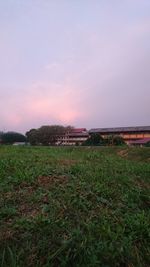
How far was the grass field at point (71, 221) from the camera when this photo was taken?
314cm

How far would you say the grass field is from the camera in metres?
3.14

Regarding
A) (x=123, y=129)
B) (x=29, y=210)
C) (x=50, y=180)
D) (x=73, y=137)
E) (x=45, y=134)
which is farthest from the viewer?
(x=123, y=129)

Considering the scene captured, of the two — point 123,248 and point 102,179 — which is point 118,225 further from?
point 102,179

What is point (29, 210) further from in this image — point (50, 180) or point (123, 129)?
point (123, 129)

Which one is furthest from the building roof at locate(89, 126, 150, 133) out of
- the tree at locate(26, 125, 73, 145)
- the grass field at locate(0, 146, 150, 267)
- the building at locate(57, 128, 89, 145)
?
the grass field at locate(0, 146, 150, 267)

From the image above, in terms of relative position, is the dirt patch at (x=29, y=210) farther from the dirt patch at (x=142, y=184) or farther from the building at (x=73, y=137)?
the building at (x=73, y=137)

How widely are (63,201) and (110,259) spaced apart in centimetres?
110

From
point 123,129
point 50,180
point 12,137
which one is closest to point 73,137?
point 123,129

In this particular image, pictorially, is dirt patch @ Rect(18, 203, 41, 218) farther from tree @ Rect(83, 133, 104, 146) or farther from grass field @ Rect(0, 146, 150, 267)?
tree @ Rect(83, 133, 104, 146)

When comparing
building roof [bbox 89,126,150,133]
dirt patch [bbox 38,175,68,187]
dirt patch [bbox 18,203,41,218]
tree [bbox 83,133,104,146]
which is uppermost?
building roof [bbox 89,126,150,133]

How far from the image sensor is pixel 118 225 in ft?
12.2

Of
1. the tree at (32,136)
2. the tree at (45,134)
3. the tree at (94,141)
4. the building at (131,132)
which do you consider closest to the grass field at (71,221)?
the tree at (94,141)

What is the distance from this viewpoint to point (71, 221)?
12.0ft

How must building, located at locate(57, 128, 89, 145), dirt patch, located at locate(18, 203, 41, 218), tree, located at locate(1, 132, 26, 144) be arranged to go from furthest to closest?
building, located at locate(57, 128, 89, 145) → tree, located at locate(1, 132, 26, 144) → dirt patch, located at locate(18, 203, 41, 218)
